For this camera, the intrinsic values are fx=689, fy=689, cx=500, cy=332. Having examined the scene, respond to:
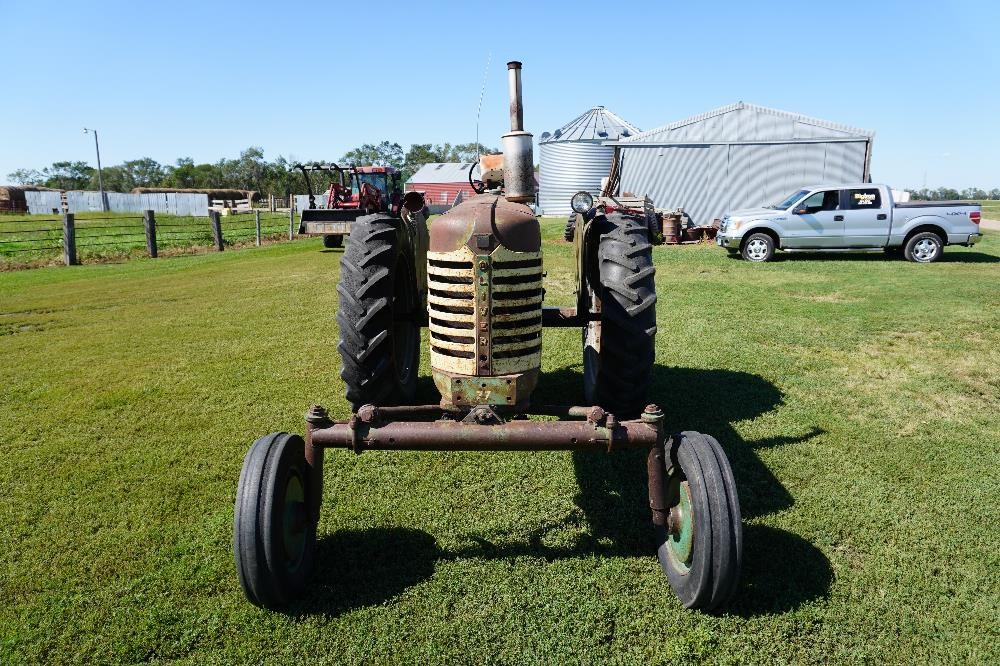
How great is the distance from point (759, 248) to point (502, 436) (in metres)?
13.3

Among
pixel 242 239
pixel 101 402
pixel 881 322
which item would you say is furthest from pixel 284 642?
pixel 242 239

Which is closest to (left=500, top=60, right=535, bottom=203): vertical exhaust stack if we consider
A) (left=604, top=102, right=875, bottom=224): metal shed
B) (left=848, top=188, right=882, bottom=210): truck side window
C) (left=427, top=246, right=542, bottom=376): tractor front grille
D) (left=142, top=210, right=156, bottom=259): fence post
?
(left=427, top=246, right=542, bottom=376): tractor front grille

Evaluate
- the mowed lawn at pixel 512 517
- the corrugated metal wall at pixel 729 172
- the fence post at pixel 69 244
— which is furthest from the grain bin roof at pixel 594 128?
the mowed lawn at pixel 512 517

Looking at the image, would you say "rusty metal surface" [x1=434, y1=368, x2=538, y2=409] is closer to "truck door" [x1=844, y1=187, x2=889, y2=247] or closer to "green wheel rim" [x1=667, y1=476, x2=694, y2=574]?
"green wheel rim" [x1=667, y1=476, x2=694, y2=574]

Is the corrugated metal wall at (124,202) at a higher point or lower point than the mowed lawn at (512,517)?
higher

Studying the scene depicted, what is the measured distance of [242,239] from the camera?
23.0 metres

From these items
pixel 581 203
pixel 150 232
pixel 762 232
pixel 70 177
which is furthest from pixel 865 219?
pixel 70 177

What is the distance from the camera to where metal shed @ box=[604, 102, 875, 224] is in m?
20.7

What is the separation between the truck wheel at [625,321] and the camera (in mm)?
3982

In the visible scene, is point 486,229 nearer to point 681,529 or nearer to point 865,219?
point 681,529

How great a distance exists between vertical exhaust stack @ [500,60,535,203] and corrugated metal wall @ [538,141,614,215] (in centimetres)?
3087

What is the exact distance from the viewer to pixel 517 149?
11.8ft

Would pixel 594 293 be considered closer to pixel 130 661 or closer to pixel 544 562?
pixel 544 562

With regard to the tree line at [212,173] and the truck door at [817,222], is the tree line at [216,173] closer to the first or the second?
the tree line at [212,173]
